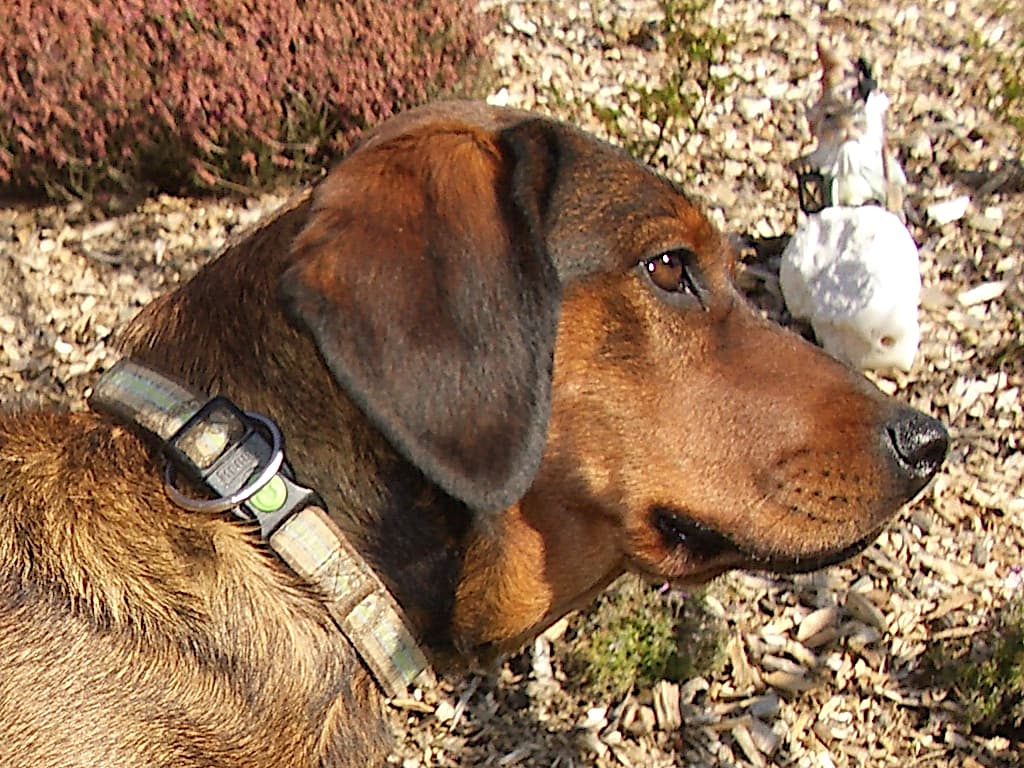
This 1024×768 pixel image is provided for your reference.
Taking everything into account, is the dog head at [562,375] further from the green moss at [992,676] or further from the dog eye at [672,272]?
the green moss at [992,676]

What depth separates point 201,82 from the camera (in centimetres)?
536

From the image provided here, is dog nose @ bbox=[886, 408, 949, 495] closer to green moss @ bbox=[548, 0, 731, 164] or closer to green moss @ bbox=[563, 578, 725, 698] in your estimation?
green moss @ bbox=[563, 578, 725, 698]

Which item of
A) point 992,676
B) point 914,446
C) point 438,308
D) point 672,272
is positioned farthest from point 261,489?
point 992,676

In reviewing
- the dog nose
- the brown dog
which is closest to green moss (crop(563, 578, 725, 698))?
the brown dog

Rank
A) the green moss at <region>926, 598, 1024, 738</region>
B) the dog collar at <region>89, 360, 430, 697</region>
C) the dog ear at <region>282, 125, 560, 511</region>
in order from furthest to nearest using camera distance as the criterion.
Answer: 1. the green moss at <region>926, 598, 1024, 738</region>
2. the dog collar at <region>89, 360, 430, 697</region>
3. the dog ear at <region>282, 125, 560, 511</region>

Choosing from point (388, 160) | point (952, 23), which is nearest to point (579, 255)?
point (388, 160)

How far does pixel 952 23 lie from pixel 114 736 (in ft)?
18.7

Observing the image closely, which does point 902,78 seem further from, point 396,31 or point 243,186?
point 243,186

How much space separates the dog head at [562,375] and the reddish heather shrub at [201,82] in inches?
103

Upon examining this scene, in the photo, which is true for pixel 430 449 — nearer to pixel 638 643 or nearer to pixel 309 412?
pixel 309 412

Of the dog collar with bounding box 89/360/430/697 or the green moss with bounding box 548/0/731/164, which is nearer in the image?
the dog collar with bounding box 89/360/430/697

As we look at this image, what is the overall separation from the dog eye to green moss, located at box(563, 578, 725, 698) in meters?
1.56

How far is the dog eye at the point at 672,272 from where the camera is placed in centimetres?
289

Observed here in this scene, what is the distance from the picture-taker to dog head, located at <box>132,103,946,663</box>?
8.04ft
